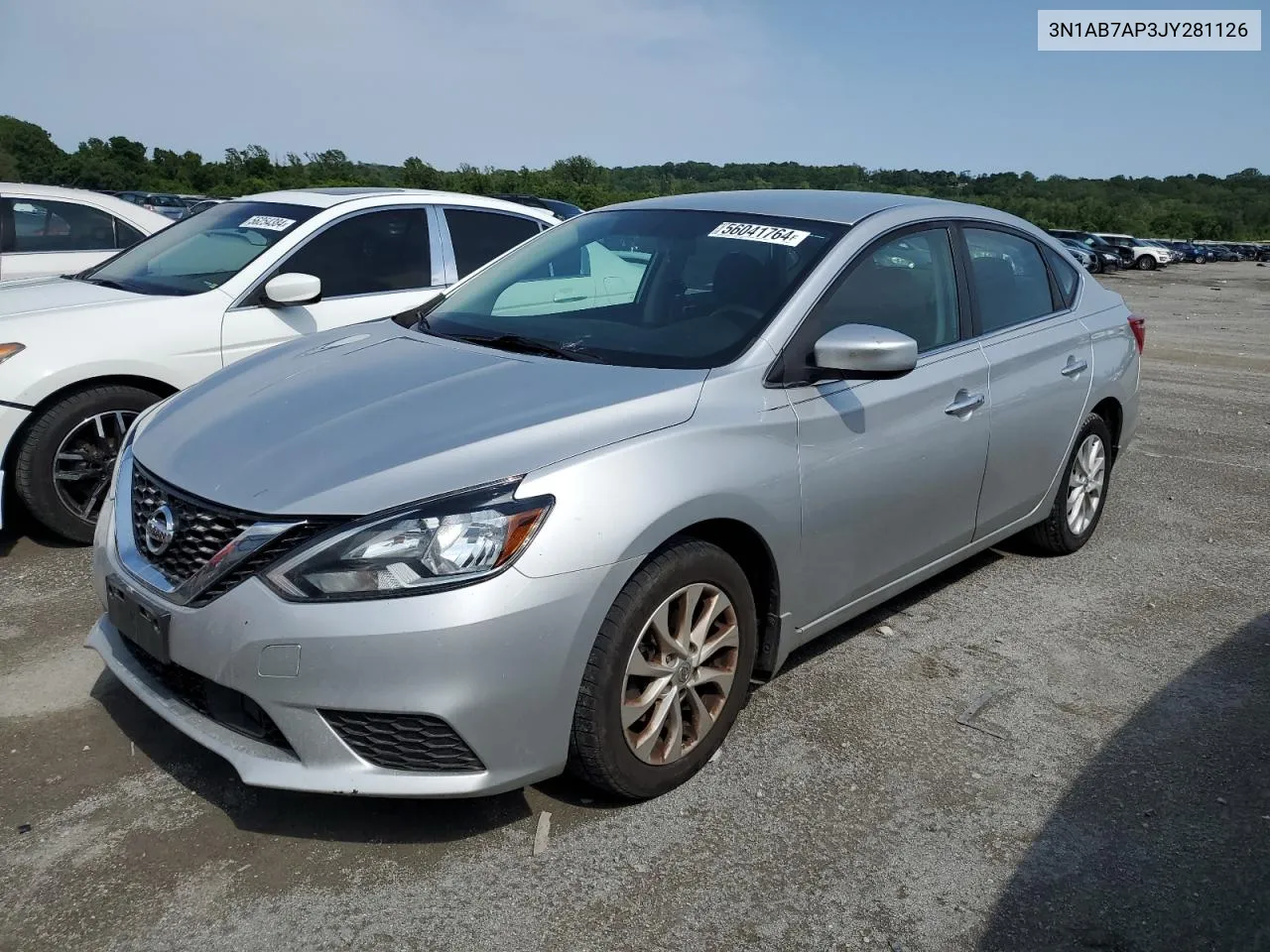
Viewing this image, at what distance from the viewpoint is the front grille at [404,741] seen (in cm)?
260

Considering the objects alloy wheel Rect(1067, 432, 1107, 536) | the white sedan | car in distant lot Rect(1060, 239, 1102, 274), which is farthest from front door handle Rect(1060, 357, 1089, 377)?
car in distant lot Rect(1060, 239, 1102, 274)

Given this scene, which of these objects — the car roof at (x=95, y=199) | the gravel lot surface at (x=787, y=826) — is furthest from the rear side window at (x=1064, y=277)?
the car roof at (x=95, y=199)

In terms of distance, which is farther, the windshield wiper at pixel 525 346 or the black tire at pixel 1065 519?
the black tire at pixel 1065 519

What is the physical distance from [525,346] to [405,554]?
3.84ft

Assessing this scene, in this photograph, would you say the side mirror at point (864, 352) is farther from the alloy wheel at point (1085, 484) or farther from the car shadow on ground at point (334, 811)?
the alloy wheel at point (1085, 484)

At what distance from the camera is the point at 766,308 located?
3477mm

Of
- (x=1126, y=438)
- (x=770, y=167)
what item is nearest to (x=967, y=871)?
(x=1126, y=438)

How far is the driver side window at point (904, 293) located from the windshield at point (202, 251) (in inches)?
129

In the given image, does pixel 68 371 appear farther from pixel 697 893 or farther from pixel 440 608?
pixel 697 893

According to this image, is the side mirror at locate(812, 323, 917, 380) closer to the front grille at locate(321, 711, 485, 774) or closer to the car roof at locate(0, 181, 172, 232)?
the front grille at locate(321, 711, 485, 774)

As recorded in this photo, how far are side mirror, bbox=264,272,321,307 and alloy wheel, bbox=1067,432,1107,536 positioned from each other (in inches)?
145

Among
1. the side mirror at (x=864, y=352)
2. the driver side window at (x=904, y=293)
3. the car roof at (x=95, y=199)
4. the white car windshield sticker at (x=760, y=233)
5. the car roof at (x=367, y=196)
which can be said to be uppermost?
the car roof at (x=95, y=199)

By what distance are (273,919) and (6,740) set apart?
53.3 inches

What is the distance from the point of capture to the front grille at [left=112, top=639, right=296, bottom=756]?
8.86ft
